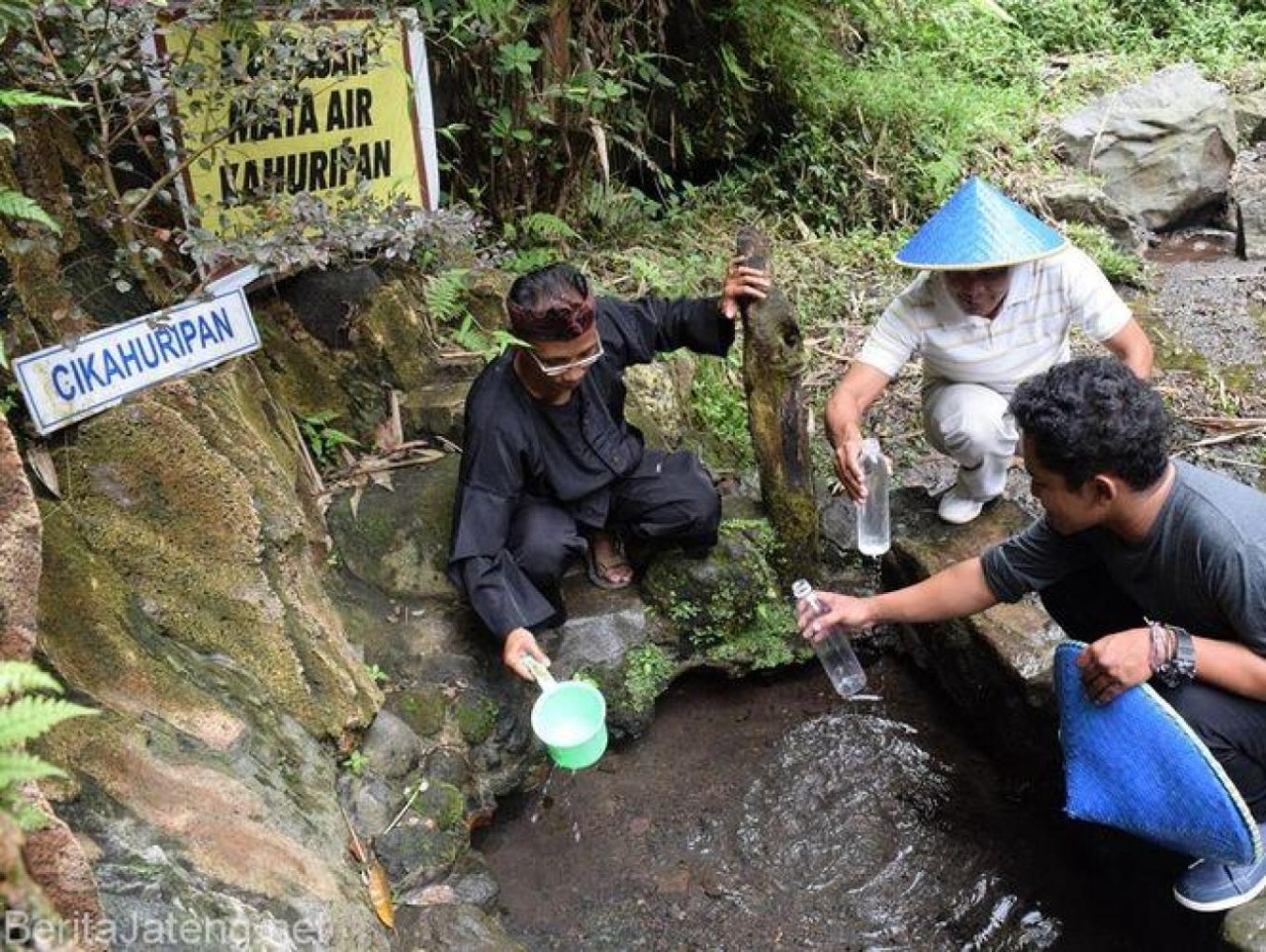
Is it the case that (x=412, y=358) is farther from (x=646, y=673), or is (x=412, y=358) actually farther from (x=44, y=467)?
(x=44, y=467)

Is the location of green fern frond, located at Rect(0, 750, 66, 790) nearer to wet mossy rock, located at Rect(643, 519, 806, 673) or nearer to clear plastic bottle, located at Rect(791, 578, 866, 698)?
wet mossy rock, located at Rect(643, 519, 806, 673)

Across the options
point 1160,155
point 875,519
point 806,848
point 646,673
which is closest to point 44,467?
point 646,673

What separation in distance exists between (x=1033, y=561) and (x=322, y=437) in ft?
9.74

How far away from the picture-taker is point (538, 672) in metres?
3.40

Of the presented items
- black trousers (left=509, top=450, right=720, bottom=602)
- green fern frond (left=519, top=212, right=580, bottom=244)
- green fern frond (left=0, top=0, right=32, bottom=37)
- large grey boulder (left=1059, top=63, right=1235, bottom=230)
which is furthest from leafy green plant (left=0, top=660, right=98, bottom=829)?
large grey boulder (left=1059, top=63, right=1235, bottom=230)

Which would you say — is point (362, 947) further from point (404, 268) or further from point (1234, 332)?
point (1234, 332)

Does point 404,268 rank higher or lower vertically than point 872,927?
higher

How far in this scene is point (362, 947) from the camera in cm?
271

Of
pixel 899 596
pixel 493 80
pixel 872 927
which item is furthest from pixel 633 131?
pixel 872 927

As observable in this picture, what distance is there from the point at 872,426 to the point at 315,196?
3332 millimetres

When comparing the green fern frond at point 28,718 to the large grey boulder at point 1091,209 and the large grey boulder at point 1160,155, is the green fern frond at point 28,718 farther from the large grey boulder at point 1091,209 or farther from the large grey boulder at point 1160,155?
the large grey boulder at point 1160,155

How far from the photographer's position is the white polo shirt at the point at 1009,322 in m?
4.03

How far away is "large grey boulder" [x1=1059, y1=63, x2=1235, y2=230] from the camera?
8.53 metres

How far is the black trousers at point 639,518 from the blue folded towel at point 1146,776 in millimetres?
1576
